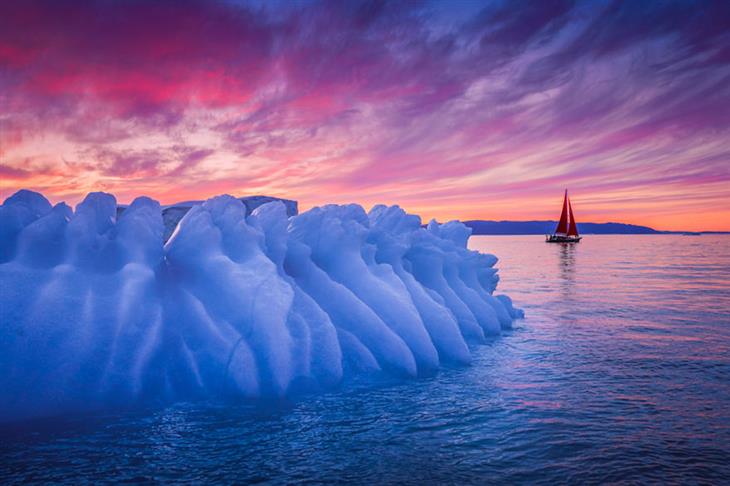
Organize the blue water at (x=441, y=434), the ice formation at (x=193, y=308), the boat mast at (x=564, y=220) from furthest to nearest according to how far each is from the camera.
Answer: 1. the boat mast at (x=564, y=220)
2. the ice formation at (x=193, y=308)
3. the blue water at (x=441, y=434)

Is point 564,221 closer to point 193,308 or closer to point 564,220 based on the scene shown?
point 564,220

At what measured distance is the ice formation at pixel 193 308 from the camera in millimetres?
6129

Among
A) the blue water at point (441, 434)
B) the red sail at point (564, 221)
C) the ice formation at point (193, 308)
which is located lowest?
the blue water at point (441, 434)

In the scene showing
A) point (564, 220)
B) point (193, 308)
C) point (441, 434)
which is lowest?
point (441, 434)

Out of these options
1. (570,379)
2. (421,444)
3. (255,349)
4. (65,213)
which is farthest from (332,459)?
(65,213)

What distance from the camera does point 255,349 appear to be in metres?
6.91

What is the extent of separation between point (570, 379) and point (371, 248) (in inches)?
182

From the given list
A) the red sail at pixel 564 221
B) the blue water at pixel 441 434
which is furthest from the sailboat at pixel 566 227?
the blue water at pixel 441 434

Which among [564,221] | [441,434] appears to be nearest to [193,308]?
[441,434]

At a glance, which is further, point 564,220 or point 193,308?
point 564,220

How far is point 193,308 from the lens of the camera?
23.0 ft

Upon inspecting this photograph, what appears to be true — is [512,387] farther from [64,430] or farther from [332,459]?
[64,430]

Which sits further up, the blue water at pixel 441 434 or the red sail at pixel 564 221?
the red sail at pixel 564 221

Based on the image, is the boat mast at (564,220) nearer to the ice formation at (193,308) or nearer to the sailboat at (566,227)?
the sailboat at (566,227)
